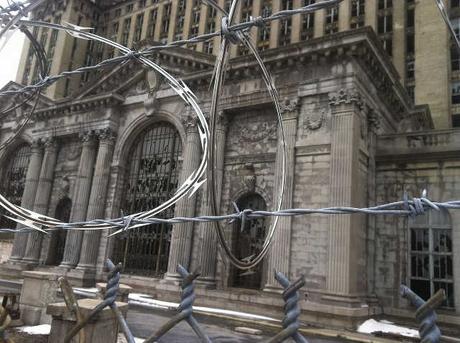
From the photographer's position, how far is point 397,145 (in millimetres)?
22688

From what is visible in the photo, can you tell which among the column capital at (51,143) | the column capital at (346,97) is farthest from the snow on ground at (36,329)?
the column capital at (51,143)

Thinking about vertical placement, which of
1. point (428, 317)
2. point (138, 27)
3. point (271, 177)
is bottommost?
point (428, 317)

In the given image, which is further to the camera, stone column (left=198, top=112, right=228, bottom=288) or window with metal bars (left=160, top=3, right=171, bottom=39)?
window with metal bars (left=160, top=3, right=171, bottom=39)

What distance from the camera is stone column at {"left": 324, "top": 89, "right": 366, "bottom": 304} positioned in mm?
18031

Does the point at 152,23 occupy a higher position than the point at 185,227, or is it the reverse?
the point at 152,23

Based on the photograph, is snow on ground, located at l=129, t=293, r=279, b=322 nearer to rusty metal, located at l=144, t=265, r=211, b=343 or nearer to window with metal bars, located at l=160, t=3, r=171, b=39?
rusty metal, located at l=144, t=265, r=211, b=343

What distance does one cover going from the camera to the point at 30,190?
110 feet

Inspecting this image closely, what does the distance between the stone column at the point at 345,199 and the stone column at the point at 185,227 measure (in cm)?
827

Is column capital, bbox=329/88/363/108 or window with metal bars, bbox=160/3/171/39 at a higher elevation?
window with metal bars, bbox=160/3/171/39

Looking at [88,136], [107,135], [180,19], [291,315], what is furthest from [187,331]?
[180,19]

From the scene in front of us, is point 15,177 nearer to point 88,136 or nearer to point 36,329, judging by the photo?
point 88,136

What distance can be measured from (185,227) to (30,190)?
17.0 metres

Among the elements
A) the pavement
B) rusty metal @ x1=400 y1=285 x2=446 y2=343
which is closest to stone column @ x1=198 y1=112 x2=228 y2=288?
the pavement

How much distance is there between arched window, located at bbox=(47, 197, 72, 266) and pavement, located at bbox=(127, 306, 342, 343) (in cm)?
1711
